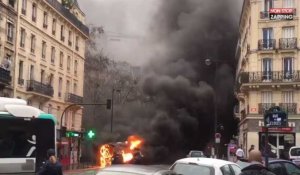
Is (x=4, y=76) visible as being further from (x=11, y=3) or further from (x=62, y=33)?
(x=62, y=33)

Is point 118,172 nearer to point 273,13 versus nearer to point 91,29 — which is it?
point 273,13

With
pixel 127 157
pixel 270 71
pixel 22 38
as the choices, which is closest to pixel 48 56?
pixel 22 38

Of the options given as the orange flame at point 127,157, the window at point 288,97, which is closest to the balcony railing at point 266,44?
the window at point 288,97

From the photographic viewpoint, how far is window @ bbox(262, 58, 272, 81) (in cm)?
5125

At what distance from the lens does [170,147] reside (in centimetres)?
3559

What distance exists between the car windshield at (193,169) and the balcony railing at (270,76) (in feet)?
129

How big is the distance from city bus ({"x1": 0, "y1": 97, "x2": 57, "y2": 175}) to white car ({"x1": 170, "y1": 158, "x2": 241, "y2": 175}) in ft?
14.7

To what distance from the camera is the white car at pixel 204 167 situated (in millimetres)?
12336

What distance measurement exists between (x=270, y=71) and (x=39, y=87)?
21911 mm

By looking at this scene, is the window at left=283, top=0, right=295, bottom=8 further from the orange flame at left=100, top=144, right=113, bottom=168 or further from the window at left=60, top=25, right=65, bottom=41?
the orange flame at left=100, top=144, right=113, bottom=168

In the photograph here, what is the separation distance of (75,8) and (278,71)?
980 inches

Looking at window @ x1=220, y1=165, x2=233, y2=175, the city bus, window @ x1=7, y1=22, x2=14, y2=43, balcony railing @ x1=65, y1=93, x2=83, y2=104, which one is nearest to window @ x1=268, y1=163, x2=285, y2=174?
window @ x1=220, y1=165, x2=233, y2=175

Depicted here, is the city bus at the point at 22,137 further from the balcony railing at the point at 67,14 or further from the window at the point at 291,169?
the balcony railing at the point at 67,14

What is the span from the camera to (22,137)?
15.4 meters
